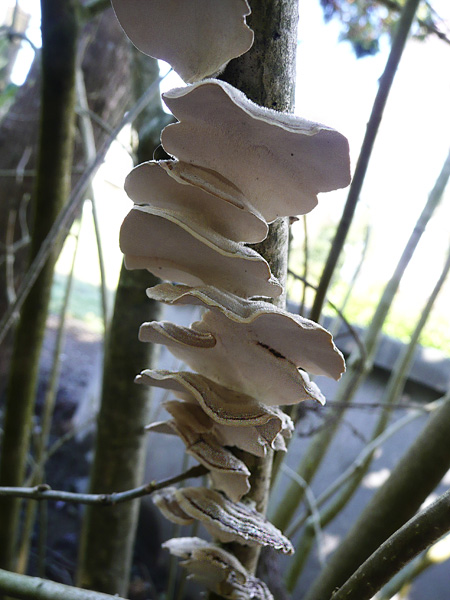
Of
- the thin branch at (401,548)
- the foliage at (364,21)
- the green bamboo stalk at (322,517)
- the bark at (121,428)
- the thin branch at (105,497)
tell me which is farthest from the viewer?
the foliage at (364,21)

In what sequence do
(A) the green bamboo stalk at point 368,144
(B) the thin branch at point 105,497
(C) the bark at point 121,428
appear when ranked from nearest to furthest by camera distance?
1. (B) the thin branch at point 105,497
2. (A) the green bamboo stalk at point 368,144
3. (C) the bark at point 121,428

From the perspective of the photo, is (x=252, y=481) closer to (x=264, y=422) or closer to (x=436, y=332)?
(x=264, y=422)

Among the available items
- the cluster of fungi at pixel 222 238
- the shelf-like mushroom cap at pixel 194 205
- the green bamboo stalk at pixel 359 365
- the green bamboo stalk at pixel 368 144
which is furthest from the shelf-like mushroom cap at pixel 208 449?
the green bamboo stalk at pixel 359 365

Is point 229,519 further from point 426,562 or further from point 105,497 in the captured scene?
point 426,562

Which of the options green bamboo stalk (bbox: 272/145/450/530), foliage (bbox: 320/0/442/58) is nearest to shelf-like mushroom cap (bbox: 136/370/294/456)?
green bamboo stalk (bbox: 272/145/450/530)

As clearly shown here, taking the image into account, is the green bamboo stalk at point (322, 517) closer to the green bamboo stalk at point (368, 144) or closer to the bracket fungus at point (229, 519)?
the green bamboo stalk at point (368, 144)

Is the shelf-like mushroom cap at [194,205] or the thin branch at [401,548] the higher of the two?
the shelf-like mushroom cap at [194,205]

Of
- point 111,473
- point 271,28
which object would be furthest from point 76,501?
point 111,473
